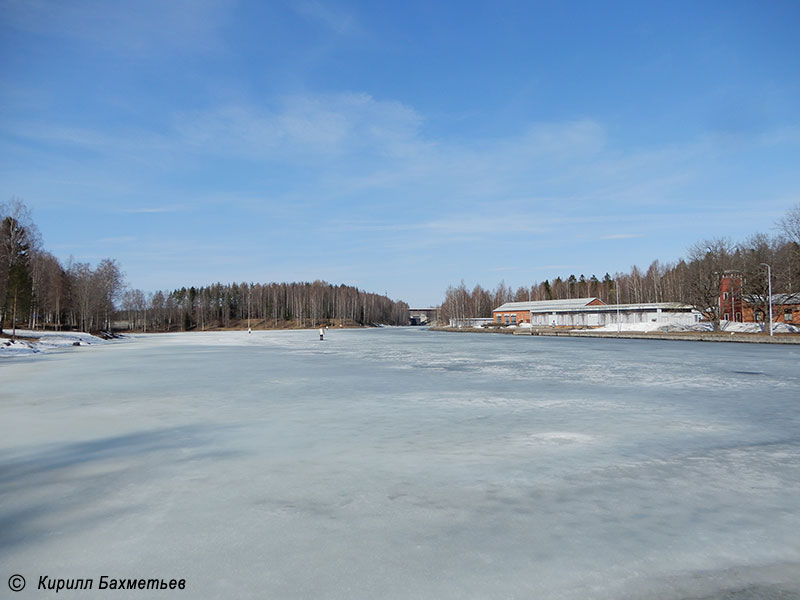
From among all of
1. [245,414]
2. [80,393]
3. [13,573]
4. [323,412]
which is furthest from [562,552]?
[80,393]

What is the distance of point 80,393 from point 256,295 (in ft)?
381

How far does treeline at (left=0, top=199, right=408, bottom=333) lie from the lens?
3909 cm

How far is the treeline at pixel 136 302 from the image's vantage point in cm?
3909

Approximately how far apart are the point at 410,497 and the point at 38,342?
130 feet

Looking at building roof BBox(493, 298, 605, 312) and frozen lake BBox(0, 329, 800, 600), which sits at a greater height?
building roof BBox(493, 298, 605, 312)

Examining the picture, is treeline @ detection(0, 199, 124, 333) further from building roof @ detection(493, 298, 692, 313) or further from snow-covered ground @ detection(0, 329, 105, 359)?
building roof @ detection(493, 298, 692, 313)

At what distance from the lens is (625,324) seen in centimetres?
6116

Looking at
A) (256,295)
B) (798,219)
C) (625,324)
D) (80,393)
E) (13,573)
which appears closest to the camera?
(13,573)

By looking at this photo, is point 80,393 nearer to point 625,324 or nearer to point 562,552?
point 562,552

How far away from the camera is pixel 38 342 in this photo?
34812 mm

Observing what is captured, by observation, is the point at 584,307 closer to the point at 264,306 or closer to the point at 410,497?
the point at 410,497

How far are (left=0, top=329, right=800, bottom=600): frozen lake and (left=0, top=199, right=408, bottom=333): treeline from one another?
36.3 meters

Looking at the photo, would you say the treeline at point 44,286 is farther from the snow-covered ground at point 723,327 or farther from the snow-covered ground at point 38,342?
the snow-covered ground at point 723,327

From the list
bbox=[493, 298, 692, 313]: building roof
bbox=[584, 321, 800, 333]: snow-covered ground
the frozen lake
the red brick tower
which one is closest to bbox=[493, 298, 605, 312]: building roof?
bbox=[493, 298, 692, 313]: building roof
